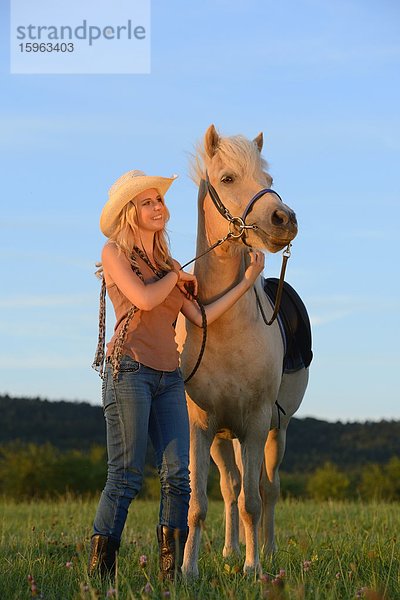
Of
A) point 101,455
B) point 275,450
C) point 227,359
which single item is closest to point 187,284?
point 227,359

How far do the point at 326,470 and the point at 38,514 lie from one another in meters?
13.4

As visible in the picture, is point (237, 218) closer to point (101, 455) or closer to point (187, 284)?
point (187, 284)

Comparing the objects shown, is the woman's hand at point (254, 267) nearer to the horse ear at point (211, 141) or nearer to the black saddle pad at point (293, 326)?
the horse ear at point (211, 141)

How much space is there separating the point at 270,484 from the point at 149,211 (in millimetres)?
3514

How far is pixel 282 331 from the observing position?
6.99m

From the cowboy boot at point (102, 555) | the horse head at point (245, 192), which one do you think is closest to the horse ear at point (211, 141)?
the horse head at point (245, 192)

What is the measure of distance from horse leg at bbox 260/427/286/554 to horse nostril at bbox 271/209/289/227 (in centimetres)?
308

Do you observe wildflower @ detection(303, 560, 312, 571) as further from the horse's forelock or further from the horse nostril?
the horse's forelock

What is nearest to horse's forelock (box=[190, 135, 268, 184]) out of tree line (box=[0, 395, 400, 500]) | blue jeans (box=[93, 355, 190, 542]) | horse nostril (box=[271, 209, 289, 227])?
horse nostril (box=[271, 209, 289, 227])

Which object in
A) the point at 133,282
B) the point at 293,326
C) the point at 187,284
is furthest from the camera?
the point at 293,326

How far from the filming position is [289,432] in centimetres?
4003

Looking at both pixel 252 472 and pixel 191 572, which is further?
pixel 252 472

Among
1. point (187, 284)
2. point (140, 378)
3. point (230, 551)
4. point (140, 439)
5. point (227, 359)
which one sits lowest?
point (230, 551)

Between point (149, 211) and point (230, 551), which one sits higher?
point (149, 211)
